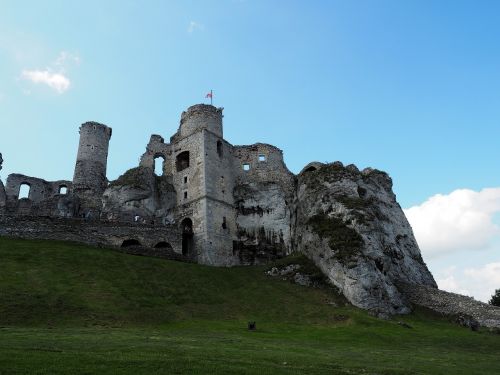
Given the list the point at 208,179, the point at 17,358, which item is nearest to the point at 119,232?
the point at 208,179

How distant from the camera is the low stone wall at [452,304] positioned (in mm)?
41219

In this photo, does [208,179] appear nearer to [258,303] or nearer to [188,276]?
[188,276]

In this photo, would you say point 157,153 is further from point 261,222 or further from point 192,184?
point 261,222

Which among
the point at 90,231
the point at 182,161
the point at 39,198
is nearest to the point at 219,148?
the point at 182,161

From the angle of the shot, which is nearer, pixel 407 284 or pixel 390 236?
pixel 407 284

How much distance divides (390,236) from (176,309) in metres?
34.0

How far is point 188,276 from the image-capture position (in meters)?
41.7

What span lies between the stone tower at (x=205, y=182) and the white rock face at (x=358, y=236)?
9.61 meters

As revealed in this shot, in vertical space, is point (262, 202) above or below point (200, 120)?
below

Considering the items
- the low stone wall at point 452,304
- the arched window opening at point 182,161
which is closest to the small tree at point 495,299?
the low stone wall at point 452,304

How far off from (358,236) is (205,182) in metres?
20.9

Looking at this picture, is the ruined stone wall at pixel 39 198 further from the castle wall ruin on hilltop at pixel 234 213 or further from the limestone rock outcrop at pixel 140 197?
the limestone rock outcrop at pixel 140 197

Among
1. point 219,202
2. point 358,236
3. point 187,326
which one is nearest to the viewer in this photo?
point 187,326

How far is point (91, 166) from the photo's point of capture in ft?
222
